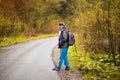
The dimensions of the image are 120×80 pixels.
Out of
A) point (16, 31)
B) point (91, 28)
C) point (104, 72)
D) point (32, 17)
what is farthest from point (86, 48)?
point (32, 17)

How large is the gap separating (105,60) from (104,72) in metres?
4.42

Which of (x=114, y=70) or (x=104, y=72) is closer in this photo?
(x=104, y=72)

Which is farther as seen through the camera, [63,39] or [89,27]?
[89,27]

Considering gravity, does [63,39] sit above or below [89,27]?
below

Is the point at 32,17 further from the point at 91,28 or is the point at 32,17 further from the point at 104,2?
the point at 104,2

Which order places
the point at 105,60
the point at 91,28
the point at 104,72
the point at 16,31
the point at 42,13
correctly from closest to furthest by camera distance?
1. the point at 104,72
2. the point at 105,60
3. the point at 91,28
4. the point at 16,31
5. the point at 42,13

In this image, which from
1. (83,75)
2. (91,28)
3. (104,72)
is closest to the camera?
(83,75)

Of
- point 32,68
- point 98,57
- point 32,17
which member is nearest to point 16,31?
point 32,17

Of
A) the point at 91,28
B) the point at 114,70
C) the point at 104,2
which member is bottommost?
the point at 114,70

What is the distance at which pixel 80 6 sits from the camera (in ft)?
81.3

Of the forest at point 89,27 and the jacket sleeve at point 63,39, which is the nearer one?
the jacket sleeve at point 63,39

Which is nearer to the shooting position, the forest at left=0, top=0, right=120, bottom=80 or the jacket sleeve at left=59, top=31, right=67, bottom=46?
the jacket sleeve at left=59, top=31, right=67, bottom=46

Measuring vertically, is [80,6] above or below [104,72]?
above

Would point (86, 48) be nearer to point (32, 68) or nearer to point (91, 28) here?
point (91, 28)
